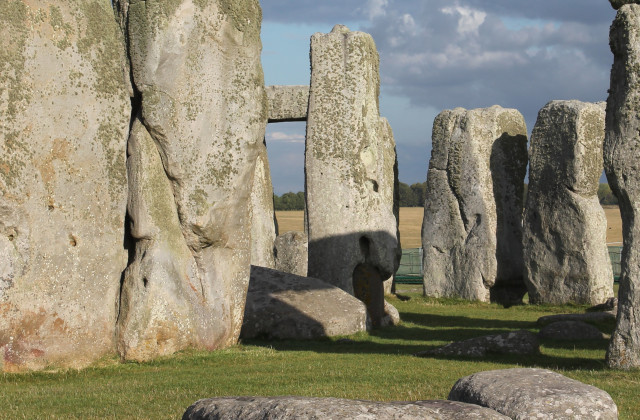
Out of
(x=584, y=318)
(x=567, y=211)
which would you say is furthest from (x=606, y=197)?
(x=584, y=318)

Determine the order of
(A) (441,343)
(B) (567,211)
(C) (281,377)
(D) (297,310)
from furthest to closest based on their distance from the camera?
(B) (567,211) → (D) (297,310) → (A) (441,343) → (C) (281,377)

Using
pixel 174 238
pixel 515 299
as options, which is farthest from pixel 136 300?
pixel 515 299

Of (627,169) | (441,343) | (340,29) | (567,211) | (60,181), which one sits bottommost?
(441,343)

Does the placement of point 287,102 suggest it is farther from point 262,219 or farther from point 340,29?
point 340,29

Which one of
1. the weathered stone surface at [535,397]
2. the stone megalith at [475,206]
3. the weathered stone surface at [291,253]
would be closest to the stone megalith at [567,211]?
the stone megalith at [475,206]

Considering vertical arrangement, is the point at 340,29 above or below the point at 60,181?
above

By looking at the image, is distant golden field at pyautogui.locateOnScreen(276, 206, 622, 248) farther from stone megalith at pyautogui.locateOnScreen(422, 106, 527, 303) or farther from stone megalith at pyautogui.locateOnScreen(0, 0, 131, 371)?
stone megalith at pyautogui.locateOnScreen(0, 0, 131, 371)

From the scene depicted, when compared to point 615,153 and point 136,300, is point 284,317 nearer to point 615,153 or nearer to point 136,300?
point 136,300

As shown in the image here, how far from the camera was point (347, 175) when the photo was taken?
16.2 meters

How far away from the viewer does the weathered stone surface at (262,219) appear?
22.1 meters

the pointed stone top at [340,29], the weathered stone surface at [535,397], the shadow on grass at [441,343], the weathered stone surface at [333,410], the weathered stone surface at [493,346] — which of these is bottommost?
the shadow on grass at [441,343]

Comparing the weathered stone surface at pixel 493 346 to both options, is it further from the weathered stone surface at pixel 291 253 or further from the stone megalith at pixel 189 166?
the weathered stone surface at pixel 291 253

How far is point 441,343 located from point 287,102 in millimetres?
12228

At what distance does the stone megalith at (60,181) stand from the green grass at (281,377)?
0.47 m
